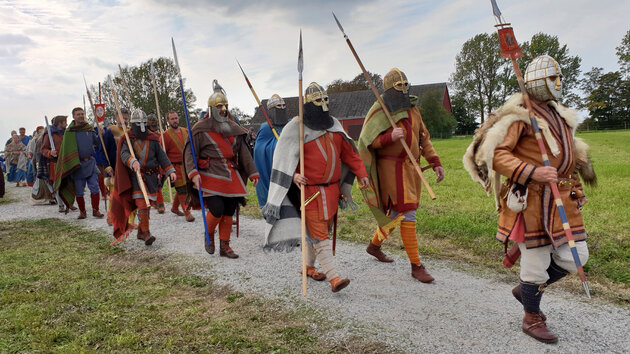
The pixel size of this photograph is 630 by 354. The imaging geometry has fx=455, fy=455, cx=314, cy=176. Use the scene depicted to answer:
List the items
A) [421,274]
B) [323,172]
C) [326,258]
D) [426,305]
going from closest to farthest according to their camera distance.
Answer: [426,305], [326,258], [323,172], [421,274]

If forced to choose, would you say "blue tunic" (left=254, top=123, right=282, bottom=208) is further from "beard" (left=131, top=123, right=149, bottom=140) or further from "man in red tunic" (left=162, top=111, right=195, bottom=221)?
"man in red tunic" (left=162, top=111, right=195, bottom=221)

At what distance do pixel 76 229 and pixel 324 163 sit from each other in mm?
5843

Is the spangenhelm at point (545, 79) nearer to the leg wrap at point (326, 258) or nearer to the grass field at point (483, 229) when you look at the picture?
the grass field at point (483, 229)

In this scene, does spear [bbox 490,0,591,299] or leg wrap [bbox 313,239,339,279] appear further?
leg wrap [bbox 313,239,339,279]

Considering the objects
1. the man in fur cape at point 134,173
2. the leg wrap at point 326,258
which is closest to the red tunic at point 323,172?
the leg wrap at point 326,258

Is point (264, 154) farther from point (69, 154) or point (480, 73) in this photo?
point (480, 73)

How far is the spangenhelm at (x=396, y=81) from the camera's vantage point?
446 centimetres

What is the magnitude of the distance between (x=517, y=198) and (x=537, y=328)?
0.91 metres

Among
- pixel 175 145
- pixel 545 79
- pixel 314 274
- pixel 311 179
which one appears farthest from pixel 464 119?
pixel 545 79

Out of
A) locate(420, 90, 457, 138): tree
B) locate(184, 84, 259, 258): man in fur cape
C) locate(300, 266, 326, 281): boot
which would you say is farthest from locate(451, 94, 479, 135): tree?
locate(300, 266, 326, 281): boot

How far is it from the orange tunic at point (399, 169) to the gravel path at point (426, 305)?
30.8 inches

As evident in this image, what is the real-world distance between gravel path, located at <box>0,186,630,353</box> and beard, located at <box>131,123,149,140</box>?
84.6 inches

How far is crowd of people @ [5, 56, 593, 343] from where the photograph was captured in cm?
316

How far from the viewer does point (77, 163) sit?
29.5 feet
